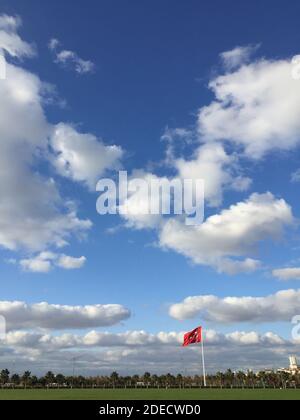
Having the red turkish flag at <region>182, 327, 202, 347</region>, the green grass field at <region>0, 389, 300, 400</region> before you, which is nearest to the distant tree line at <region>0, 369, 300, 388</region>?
the red turkish flag at <region>182, 327, 202, 347</region>

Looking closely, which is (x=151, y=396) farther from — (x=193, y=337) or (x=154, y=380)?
(x=154, y=380)

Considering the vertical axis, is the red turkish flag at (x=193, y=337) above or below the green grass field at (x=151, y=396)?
above

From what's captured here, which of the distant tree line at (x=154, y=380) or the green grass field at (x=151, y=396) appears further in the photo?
the distant tree line at (x=154, y=380)

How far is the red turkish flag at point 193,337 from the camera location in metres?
89.8

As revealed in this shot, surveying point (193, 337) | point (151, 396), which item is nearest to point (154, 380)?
point (193, 337)

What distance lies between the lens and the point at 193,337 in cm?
9081

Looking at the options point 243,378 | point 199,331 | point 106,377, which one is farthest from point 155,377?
point 199,331

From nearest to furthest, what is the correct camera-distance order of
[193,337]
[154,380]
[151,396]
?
1. [151,396]
2. [193,337]
3. [154,380]

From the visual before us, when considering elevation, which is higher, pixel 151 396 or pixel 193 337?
pixel 193 337

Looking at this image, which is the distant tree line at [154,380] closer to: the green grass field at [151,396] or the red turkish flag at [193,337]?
the red turkish flag at [193,337]

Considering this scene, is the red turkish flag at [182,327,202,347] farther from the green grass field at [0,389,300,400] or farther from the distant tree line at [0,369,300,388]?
the distant tree line at [0,369,300,388]

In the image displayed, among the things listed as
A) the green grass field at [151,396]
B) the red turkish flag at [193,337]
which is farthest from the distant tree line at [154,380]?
the green grass field at [151,396]
